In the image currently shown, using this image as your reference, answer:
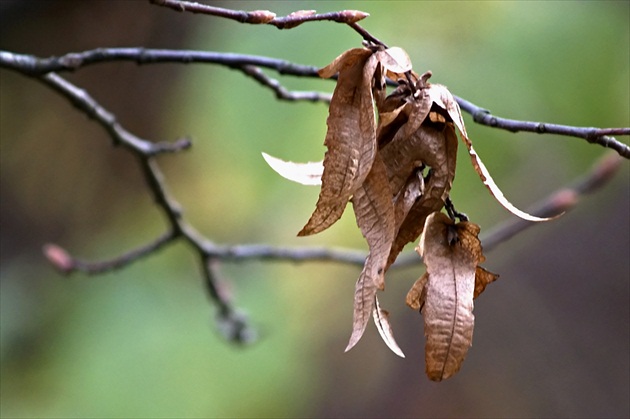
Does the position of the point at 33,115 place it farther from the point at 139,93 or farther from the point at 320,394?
the point at 320,394

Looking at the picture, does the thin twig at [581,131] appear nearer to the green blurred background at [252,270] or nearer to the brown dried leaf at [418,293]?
the brown dried leaf at [418,293]

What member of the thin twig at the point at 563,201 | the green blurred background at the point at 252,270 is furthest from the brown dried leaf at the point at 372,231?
the green blurred background at the point at 252,270

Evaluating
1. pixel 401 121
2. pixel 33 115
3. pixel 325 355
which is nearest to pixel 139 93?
pixel 33 115

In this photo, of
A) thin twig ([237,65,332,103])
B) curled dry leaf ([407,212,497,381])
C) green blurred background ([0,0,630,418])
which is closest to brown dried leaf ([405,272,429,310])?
curled dry leaf ([407,212,497,381])

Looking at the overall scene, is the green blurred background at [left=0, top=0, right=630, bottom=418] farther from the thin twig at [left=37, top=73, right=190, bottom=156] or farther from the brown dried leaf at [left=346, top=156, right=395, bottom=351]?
the brown dried leaf at [left=346, top=156, right=395, bottom=351]

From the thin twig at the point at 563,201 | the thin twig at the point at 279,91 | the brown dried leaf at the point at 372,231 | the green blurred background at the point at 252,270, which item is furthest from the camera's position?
the green blurred background at the point at 252,270

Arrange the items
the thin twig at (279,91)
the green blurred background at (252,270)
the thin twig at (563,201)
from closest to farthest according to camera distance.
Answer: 1. the thin twig at (279,91)
2. the thin twig at (563,201)
3. the green blurred background at (252,270)
